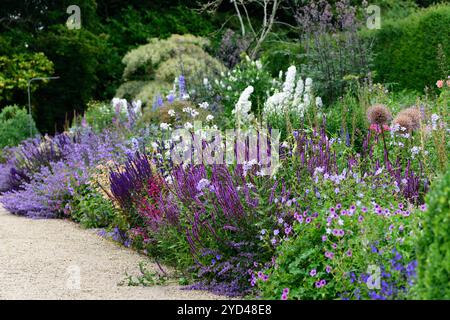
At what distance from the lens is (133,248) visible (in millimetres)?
6012

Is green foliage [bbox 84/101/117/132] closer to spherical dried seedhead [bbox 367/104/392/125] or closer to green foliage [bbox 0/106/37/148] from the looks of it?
green foliage [bbox 0/106/37/148]

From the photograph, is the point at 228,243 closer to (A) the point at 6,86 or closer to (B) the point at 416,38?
(B) the point at 416,38

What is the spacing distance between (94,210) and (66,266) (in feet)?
5.82

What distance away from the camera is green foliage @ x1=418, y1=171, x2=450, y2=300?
9.09 feet

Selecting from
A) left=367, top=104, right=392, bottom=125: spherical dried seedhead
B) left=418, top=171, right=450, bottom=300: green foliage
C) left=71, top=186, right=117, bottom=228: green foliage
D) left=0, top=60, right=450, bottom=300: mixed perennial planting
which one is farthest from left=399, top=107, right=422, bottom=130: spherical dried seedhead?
left=418, top=171, right=450, bottom=300: green foliage

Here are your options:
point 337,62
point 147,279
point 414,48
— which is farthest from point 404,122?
point 414,48

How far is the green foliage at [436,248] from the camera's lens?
2771 mm

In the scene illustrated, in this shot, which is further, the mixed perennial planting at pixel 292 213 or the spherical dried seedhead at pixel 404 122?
the spherical dried seedhead at pixel 404 122

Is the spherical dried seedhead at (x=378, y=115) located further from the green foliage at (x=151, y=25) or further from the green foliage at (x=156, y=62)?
the green foliage at (x=151, y=25)

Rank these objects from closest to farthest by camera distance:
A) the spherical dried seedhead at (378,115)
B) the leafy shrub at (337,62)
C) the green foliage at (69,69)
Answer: the spherical dried seedhead at (378,115) < the leafy shrub at (337,62) < the green foliage at (69,69)

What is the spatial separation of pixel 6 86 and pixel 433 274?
18674 millimetres

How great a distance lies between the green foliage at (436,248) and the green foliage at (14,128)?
1381 cm

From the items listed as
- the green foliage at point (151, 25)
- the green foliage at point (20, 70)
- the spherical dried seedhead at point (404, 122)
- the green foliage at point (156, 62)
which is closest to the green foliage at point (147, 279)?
the spherical dried seedhead at point (404, 122)

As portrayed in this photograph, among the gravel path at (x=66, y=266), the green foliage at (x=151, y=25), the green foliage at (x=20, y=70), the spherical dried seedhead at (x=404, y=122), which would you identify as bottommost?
the gravel path at (x=66, y=266)
